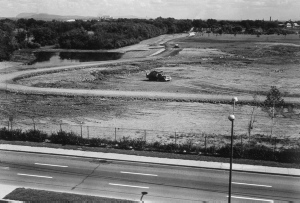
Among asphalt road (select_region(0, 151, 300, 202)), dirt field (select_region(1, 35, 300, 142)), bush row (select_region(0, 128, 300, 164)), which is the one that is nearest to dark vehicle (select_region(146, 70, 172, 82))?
dirt field (select_region(1, 35, 300, 142))

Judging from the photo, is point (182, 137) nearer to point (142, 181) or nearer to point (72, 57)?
point (142, 181)

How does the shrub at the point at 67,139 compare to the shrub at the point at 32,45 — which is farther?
the shrub at the point at 32,45

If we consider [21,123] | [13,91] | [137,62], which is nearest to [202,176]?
[21,123]

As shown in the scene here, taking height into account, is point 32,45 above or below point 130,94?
above

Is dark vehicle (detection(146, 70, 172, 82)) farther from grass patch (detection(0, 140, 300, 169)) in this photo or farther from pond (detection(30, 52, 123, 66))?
pond (detection(30, 52, 123, 66))

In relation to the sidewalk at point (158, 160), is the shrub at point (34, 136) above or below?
above

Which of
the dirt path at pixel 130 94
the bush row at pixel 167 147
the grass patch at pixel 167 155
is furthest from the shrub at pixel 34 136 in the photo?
the dirt path at pixel 130 94

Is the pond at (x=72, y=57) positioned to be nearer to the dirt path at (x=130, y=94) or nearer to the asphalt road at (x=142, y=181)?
Answer: the dirt path at (x=130, y=94)

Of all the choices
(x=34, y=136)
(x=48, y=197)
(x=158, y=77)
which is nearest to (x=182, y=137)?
(x=34, y=136)
